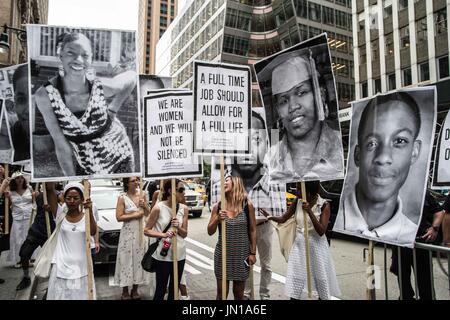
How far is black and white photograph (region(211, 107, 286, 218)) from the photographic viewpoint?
5559 mm

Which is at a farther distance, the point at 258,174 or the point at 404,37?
the point at 404,37

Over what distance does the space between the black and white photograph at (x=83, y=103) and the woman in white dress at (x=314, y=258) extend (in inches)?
83.2

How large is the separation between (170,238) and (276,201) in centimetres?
209

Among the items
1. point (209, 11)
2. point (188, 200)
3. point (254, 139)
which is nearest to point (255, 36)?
point (209, 11)

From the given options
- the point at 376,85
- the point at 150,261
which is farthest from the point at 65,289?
the point at 376,85

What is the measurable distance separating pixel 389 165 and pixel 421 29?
30.8 meters

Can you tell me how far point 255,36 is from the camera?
5038 centimetres

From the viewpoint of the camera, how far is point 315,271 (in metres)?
4.12

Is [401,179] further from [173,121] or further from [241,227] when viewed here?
[173,121]

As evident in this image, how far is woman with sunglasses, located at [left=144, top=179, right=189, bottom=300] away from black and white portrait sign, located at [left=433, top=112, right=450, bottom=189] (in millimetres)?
3105

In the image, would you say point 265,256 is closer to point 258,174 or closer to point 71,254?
point 258,174

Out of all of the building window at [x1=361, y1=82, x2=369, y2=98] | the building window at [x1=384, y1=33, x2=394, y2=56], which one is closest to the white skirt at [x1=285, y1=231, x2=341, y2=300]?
the building window at [x1=384, y1=33, x2=394, y2=56]

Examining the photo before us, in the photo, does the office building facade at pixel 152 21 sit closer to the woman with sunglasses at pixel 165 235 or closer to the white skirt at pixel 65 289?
the woman with sunglasses at pixel 165 235
